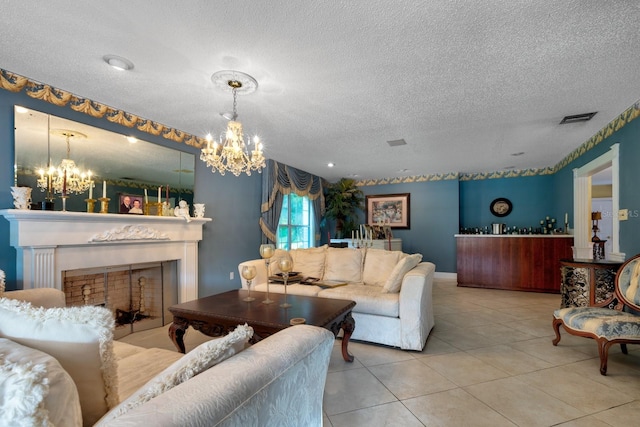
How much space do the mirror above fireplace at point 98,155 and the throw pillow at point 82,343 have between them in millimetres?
2279

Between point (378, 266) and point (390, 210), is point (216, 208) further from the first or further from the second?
point (390, 210)

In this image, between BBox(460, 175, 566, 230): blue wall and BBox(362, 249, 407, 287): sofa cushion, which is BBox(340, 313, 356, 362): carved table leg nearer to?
BBox(362, 249, 407, 287): sofa cushion

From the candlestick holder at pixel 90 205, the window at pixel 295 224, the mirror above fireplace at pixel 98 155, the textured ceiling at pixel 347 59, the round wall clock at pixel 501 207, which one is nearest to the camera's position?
the textured ceiling at pixel 347 59

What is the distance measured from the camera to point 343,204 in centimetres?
699

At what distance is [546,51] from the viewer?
6.83 feet

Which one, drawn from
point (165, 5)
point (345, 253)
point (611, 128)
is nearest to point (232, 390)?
point (165, 5)

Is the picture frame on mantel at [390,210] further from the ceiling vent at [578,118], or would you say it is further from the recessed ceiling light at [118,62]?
the recessed ceiling light at [118,62]

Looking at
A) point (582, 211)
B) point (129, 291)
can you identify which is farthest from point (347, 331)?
point (582, 211)

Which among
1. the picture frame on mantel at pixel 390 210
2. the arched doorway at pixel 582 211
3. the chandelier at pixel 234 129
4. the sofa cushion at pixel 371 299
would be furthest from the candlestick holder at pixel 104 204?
the arched doorway at pixel 582 211

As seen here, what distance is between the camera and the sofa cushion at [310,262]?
379cm

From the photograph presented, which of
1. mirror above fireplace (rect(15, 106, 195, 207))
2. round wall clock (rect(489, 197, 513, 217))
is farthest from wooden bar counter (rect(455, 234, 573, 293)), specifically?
mirror above fireplace (rect(15, 106, 195, 207))

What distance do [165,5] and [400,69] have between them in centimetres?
162

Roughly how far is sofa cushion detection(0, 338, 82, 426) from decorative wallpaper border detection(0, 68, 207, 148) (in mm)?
2737

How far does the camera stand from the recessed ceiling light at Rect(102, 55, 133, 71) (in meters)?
2.16
